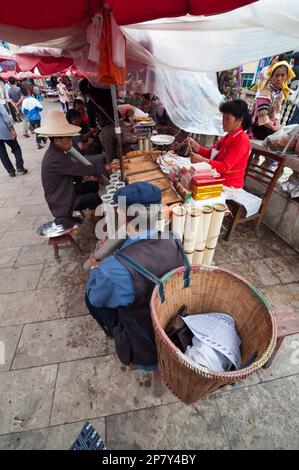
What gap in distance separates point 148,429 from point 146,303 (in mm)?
1160

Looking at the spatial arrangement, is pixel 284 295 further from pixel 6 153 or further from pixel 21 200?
pixel 6 153

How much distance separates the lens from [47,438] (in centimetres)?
187

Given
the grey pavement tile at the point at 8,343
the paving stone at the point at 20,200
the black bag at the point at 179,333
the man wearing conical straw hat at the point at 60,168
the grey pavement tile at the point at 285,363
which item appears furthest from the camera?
the paving stone at the point at 20,200

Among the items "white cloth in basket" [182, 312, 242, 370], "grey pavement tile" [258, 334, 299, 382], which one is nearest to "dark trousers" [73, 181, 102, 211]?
"white cloth in basket" [182, 312, 242, 370]

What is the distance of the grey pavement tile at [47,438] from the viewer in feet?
6.00

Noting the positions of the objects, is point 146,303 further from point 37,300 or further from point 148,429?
point 37,300

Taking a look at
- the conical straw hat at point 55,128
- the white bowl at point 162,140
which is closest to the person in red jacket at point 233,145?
the white bowl at point 162,140

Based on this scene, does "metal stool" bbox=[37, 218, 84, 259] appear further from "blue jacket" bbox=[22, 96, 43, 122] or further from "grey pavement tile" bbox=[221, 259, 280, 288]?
"blue jacket" bbox=[22, 96, 43, 122]

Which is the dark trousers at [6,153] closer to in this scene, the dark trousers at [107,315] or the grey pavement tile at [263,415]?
the dark trousers at [107,315]

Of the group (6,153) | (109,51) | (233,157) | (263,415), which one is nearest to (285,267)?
(233,157)

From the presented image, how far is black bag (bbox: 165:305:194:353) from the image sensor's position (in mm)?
1655

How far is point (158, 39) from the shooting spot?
3482mm

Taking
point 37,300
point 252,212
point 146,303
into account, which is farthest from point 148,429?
point 252,212

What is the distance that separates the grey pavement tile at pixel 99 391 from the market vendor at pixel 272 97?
4649 millimetres
